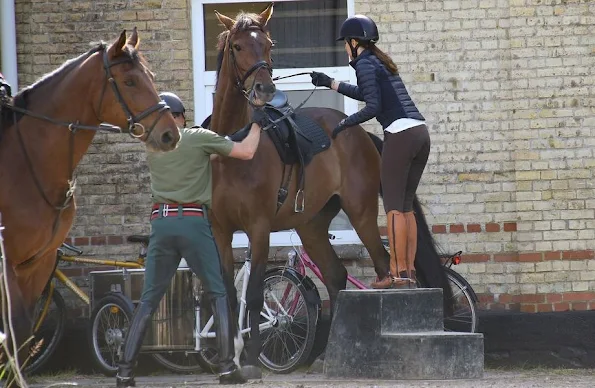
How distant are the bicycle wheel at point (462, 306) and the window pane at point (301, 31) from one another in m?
2.23

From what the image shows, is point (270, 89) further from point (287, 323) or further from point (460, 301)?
point (460, 301)

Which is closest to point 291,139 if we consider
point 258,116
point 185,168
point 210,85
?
point 258,116

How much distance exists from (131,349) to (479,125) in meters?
4.00

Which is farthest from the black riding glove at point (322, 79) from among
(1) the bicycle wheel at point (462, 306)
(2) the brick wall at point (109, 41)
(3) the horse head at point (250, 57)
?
(1) the bicycle wheel at point (462, 306)

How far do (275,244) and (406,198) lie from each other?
199 cm

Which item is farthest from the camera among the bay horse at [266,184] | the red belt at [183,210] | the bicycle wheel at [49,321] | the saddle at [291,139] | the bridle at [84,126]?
the bicycle wheel at [49,321]

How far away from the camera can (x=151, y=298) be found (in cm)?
777

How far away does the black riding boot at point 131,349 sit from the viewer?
25.0ft

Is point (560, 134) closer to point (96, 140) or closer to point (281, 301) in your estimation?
point (281, 301)

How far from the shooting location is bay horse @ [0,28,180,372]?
269 inches

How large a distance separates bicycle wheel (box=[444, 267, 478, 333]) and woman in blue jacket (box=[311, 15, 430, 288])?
3.41 ft

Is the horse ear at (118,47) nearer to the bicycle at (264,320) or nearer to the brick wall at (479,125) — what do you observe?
the bicycle at (264,320)

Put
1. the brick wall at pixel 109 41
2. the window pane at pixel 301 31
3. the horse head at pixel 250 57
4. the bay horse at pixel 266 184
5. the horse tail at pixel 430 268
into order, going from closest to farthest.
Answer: the horse head at pixel 250 57
the bay horse at pixel 266 184
the horse tail at pixel 430 268
the brick wall at pixel 109 41
the window pane at pixel 301 31

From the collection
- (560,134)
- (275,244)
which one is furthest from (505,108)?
(275,244)
